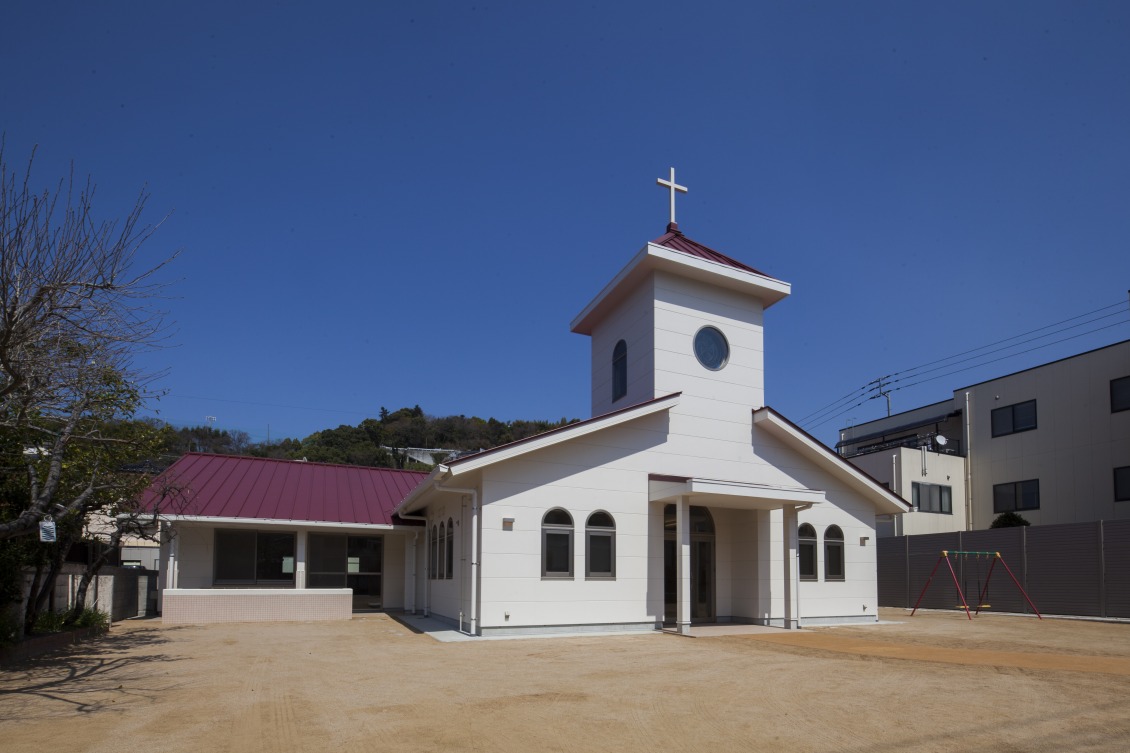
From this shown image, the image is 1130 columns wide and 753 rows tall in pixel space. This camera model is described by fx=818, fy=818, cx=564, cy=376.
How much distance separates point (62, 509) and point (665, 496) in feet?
31.9

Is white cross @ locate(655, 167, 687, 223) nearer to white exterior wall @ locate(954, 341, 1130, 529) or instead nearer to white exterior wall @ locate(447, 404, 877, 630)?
white exterior wall @ locate(447, 404, 877, 630)

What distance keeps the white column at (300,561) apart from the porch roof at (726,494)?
8850 mm

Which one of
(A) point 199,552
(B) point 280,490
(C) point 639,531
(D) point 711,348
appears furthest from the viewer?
(B) point 280,490

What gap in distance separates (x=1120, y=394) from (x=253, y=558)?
26106mm

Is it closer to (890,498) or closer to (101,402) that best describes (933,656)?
(890,498)

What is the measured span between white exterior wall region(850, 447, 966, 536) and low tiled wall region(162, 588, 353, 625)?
2056 cm

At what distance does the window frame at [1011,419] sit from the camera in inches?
1136

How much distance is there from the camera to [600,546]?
15391 millimetres

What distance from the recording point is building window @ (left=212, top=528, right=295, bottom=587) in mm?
19688

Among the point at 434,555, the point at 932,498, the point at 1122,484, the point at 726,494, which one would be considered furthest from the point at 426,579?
the point at 1122,484

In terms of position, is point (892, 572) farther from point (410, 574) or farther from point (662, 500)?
point (410, 574)

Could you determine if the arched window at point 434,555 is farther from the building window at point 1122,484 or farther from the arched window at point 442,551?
the building window at point 1122,484

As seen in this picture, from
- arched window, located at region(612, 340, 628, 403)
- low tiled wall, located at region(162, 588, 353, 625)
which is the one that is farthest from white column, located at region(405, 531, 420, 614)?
arched window, located at region(612, 340, 628, 403)

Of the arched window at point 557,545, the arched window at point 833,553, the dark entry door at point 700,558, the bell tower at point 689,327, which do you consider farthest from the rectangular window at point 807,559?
the arched window at point 557,545
